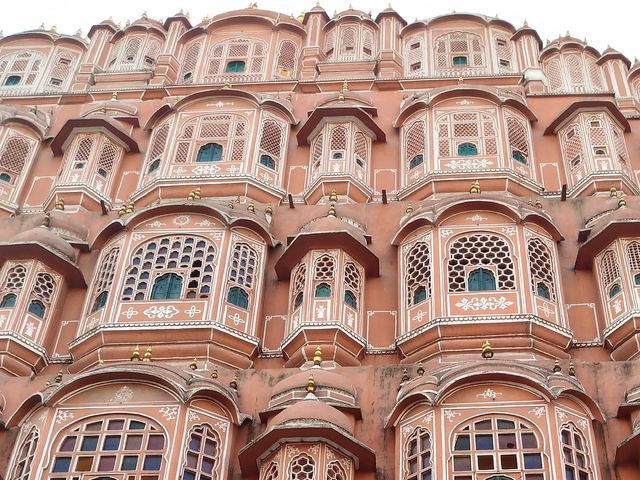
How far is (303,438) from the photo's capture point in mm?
18562

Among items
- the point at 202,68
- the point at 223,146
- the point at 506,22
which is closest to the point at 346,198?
the point at 223,146

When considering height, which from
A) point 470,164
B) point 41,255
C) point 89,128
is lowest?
point 41,255

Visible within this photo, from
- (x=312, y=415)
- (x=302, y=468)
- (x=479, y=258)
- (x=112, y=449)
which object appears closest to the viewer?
(x=302, y=468)

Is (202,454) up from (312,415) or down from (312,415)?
down

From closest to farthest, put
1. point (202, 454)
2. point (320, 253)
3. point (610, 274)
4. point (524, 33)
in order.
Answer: point (202, 454), point (610, 274), point (320, 253), point (524, 33)

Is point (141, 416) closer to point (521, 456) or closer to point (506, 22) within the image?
point (521, 456)

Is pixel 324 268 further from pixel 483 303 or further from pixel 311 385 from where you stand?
pixel 311 385

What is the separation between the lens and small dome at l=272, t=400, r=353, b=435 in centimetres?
1872

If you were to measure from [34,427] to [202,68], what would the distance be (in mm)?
16734

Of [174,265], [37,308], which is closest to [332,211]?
[174,265]

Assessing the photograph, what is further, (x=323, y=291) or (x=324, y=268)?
(x=324, y=268)

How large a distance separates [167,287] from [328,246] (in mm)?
3657

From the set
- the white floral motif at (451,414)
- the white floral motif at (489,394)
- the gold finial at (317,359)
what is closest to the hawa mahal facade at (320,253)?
the white floral motif at (451,414)

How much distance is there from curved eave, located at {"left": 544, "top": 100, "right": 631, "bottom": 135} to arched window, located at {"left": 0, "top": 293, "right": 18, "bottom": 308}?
48.7ft
